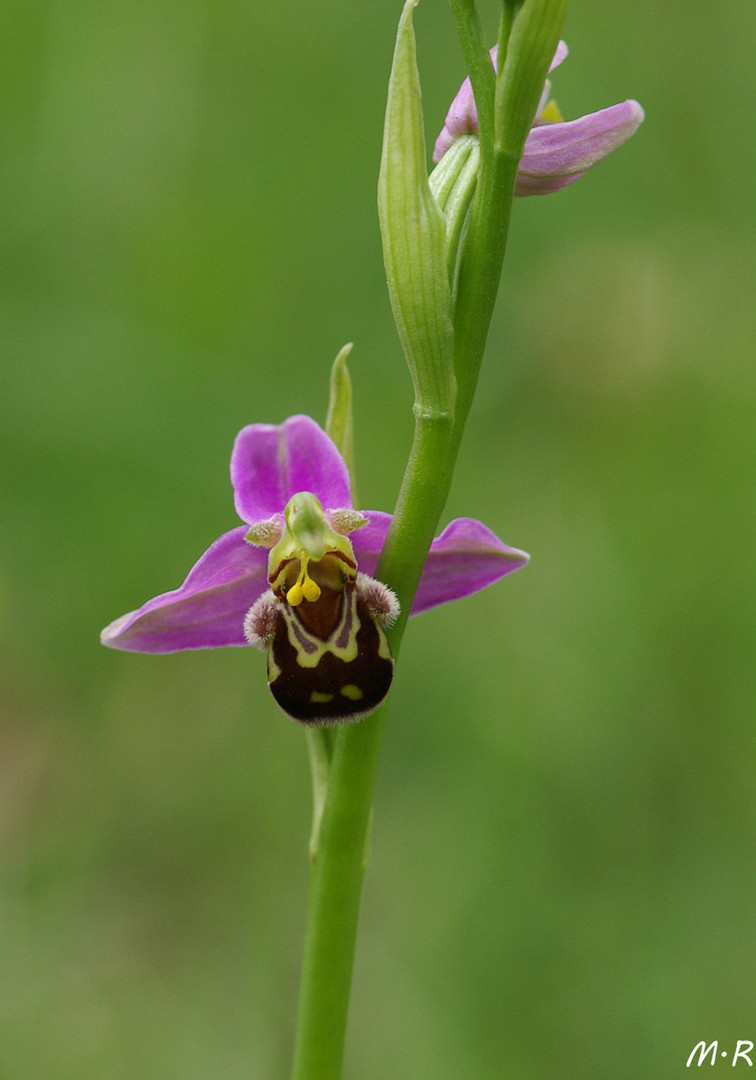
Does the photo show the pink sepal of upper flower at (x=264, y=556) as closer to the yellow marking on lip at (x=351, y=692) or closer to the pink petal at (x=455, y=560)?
the pink petal at (x=455, y=560)

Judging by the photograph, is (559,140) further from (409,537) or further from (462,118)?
(409,537)

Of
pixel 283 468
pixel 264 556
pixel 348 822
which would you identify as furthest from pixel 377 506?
pixel 348 822

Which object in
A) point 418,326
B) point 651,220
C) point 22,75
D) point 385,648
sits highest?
point 22,75

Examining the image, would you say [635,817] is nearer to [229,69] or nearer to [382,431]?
[382,431]

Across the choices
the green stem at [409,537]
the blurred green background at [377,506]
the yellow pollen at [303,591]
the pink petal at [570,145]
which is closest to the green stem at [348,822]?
the green stem at [409,537]

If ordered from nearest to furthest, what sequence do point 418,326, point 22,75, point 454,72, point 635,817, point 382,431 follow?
point 418,326 → point 635,817 → point 382,431 → point 22,75 → point 454,72

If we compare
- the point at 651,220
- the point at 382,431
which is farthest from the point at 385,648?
the point at 651,220
